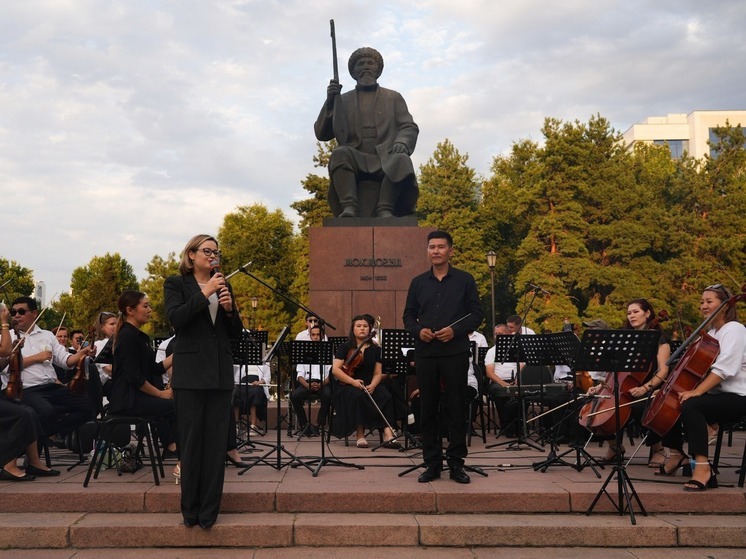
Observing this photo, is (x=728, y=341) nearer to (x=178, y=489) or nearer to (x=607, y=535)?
(x=607, y=535)

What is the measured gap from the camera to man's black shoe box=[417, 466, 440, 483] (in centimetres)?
636

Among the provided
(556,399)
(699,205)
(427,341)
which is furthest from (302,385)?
(699,205)

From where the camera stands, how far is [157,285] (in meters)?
57.0

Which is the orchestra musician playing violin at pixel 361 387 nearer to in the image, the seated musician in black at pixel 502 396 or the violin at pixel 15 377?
the seated musician in black at pixel 502 396

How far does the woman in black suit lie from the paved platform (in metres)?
0.28

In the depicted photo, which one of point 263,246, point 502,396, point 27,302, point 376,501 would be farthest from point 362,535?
point 263,246

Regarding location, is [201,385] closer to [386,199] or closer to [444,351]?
[444,351]

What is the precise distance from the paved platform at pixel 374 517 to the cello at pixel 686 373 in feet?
1.77

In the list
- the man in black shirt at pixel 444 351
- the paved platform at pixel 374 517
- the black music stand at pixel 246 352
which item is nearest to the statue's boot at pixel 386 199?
the black music stand at pixel 246 352

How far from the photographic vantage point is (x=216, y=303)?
533 centimetres

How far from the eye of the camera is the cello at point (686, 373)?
6.39 metres

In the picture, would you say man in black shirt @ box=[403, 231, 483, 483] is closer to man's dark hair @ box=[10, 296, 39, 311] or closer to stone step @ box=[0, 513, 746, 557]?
stone step @ box=[0, 513, 746, 557]

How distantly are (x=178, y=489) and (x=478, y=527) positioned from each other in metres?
2.37

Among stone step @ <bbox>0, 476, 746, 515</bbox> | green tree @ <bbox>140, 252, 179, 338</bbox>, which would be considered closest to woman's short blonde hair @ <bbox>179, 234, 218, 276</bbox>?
stone step @ <bbox>0, 476, 746, 515</bbox>
